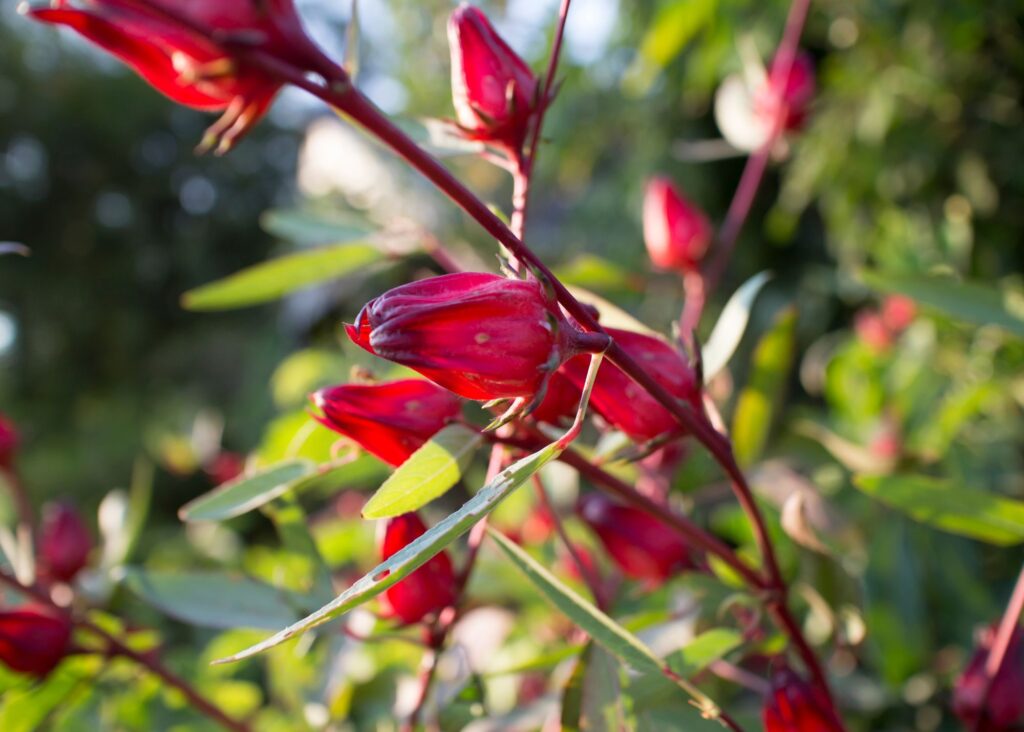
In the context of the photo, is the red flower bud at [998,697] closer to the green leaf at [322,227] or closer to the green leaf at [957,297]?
the green leaf at [957,297]

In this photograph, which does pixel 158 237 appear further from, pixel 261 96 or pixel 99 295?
pixel 261 96

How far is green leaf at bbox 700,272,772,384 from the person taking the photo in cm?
40

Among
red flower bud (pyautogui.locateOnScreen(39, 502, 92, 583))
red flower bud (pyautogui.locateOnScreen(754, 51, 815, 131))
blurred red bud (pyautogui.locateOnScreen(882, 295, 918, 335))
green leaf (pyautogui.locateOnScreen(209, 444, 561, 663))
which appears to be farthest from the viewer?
blurred red bud (pyautogui.locateOnScreen(882, 295, 918, 335))

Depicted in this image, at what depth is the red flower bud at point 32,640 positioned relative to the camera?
0.41m

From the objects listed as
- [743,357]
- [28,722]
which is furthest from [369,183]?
[28,722]

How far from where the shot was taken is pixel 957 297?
492 mm

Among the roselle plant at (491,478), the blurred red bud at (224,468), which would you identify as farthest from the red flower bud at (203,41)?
the blurred red bud at (224,468)

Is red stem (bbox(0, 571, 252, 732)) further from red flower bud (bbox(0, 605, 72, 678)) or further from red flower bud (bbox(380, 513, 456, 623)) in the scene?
red flower bud (bbox(380, 513, 456, 623))

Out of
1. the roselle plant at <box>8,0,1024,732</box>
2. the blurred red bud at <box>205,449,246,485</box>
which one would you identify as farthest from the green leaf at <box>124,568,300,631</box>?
the blurred red bud at <box>205,449,246,485</box>

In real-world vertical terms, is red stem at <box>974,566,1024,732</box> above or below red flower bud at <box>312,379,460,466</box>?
below

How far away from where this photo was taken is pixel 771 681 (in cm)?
34

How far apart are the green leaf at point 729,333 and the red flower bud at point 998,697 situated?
0.60 feet

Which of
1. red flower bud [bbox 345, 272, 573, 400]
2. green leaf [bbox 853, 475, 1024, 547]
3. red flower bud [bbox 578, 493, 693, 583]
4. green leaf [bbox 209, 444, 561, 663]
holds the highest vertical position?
red flower bud [bbox 345, 272, 573, 400]

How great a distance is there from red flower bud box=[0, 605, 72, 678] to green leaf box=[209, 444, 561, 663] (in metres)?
0.25
